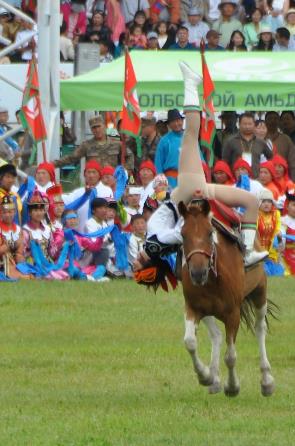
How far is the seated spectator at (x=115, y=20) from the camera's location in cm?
2758

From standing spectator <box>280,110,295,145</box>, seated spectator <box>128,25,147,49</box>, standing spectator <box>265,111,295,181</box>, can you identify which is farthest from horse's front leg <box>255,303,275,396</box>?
seated spectator <box>128,25,147,49</box>

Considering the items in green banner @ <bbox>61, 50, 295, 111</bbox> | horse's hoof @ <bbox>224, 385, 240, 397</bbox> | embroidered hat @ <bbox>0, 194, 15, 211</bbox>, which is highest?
horse's hoof @ <bbox>224, 385, 240, 397</bbox>

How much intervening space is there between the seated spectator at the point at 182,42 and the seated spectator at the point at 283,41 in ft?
5.09

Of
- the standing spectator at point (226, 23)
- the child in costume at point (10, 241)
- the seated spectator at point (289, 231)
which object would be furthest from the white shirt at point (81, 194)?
the standing spectator at point (226, 23)

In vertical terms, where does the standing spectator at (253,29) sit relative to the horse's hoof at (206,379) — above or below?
→ below

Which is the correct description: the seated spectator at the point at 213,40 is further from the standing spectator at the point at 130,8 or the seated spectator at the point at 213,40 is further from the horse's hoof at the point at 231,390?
the horse's hoof at the point at 231,390

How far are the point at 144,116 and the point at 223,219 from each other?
13.9 meters

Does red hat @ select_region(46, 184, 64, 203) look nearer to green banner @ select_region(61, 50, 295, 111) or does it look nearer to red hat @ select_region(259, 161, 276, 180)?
green banner @ select_region(61, 50, 295, 111)

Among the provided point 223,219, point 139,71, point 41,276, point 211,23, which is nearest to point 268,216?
point 41,276

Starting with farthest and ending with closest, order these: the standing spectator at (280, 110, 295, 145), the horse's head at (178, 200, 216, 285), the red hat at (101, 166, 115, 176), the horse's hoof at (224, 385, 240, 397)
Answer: the standing spectator at (280, 110, 295, 145) → the red hat at (101, 166, 115, 176) → the horse's hoof at (224, 385, 240, 397) → the horse's head at (178, 200, 216, 285)

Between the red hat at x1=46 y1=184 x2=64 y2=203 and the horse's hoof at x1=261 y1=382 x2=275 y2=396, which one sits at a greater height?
the horse's hoof at x1=261 y1=382 x2=275 y2=396

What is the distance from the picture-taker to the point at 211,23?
91.8 feet

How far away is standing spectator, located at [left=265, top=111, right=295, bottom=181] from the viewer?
2238cm

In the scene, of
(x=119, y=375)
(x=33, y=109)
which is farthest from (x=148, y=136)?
(x=119, y=375)
